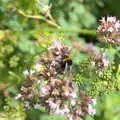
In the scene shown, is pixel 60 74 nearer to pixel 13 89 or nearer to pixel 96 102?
pixel 96 102

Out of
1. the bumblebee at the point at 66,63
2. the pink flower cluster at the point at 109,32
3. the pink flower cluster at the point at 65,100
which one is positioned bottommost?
the pink flower cluster at the point at 65,100

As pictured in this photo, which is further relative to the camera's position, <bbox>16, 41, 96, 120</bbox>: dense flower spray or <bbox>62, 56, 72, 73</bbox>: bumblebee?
<bbox>62, 56, 72, 73</bbox>: bumblebee

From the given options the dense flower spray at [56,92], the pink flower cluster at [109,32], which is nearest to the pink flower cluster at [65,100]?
the dense flower spray at [56,92]

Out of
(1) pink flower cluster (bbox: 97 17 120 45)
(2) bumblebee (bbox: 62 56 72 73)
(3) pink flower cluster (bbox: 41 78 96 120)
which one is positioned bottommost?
(3) pink flower cluster (bbox: 41 78 96 120)

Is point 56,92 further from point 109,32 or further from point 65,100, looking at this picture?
point 109,32

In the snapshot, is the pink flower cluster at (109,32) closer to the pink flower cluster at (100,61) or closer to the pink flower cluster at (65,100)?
the pink flower cluster at (100,61)

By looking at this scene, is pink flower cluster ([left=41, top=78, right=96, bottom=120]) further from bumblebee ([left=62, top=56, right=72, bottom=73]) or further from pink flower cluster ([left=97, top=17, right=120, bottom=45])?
pink flower cluster ([left=97, top=17, right=120, bottom=45])

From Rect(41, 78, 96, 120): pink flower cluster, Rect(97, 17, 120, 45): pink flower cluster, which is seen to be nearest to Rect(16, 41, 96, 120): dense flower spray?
Rect(41, 78, 96, 120): pink flower cluster

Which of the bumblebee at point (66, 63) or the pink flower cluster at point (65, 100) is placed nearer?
the pink flower cluster at point (65, 100)

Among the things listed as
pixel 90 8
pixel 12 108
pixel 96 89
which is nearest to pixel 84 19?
pixel 90 8

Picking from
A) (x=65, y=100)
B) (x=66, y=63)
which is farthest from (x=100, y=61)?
(x=65, y=100)

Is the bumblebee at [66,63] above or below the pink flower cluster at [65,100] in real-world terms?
above
